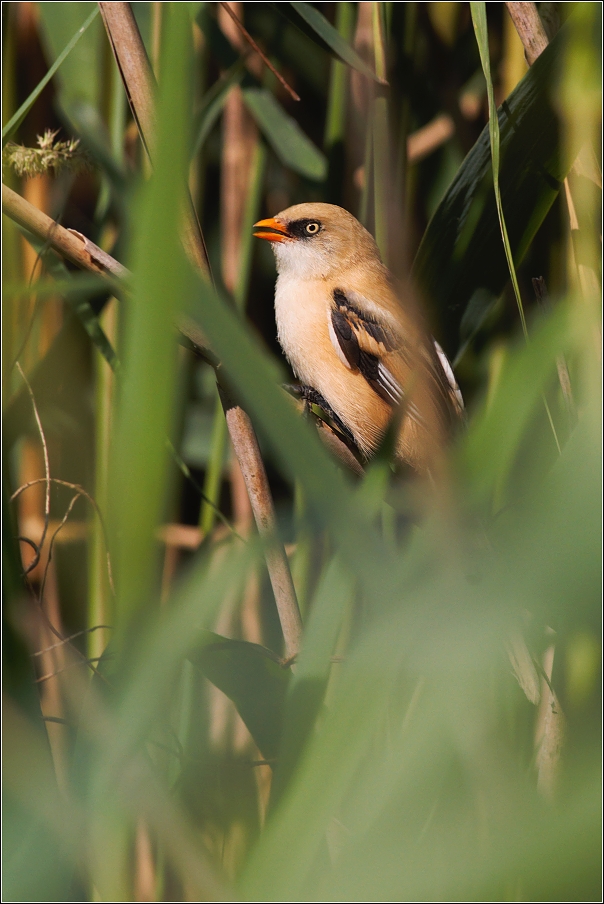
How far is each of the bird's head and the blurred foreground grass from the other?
0.38 ft

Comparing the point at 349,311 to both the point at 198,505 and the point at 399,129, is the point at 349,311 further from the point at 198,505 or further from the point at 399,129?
the point at 198,505

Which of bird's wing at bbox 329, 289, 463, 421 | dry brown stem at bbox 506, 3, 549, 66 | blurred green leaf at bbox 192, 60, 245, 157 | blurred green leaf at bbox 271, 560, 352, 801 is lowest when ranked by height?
bird's wing at bbox 329, 289, 463, 421

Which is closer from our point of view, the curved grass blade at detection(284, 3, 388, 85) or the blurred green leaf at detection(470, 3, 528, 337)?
the blurred green leaf at detection(470, 3, 528, 337)

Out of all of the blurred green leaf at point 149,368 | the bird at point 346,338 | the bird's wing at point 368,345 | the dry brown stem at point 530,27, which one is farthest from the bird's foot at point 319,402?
the blurred green leaf at point 149,368

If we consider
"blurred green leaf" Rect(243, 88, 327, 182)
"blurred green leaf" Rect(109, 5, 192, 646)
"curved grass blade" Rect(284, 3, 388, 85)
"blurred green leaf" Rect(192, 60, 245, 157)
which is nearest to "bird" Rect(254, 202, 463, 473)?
"blurred green leaf" Rect(243, 88, 327, 182)

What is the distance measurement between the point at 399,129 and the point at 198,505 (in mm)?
1634

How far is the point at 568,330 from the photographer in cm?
87

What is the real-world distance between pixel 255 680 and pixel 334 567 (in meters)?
0.69

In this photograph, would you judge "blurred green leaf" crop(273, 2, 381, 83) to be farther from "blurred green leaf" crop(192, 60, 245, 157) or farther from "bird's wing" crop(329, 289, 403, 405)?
"bird's wing" crop(329, 289, 403, 405)

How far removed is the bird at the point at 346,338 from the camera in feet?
8.06

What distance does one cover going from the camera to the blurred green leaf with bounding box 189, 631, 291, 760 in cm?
163

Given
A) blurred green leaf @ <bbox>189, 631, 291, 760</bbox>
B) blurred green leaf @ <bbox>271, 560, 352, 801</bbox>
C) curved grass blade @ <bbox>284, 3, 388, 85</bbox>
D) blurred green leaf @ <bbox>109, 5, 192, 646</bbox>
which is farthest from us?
curved grass blade @ <bbox>284, 3, 388, 85</bbox>

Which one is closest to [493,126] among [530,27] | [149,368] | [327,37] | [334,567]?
[530,27]

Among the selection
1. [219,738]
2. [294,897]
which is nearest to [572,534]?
[294,897]
